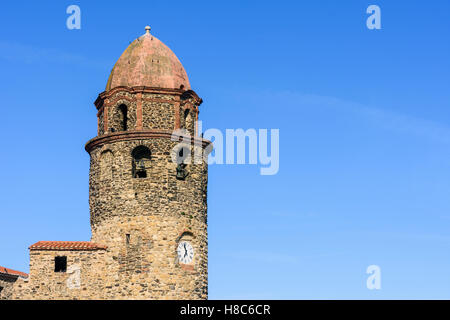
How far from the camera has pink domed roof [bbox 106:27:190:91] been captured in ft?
187

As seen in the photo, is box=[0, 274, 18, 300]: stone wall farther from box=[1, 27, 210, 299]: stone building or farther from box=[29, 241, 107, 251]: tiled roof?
box=[29, 241, 107, 251]: tiled roof

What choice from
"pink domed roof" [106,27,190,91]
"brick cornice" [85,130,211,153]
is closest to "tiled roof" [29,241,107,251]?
"brick cornice" [85,130,211,153]

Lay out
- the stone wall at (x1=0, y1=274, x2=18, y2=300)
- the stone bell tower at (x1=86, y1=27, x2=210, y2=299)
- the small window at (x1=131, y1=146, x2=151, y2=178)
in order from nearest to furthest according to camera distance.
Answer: the stone wall at (x1=0, y1=274, x2=18, y2=300), the stone bell tower at (x1=86, y1=27, x2=210, y2=299), the small window at (x1=131, y1=146, x2=151, y2=178)

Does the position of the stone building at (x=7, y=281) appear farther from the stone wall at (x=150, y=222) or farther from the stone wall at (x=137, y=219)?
the stone wall at (x=150, y=222)

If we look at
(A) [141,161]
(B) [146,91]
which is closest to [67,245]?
(A) [141,161]

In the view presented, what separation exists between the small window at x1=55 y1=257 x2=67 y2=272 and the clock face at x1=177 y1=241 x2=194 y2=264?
6.25 m

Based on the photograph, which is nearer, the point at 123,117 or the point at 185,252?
the point at 185,252

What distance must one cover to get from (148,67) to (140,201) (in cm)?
821

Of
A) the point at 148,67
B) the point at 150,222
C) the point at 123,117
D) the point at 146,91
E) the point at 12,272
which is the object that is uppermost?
the point at 148,67

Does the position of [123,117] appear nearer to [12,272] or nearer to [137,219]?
[137,219]

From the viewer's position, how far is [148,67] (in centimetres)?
5738

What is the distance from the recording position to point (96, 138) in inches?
2227
